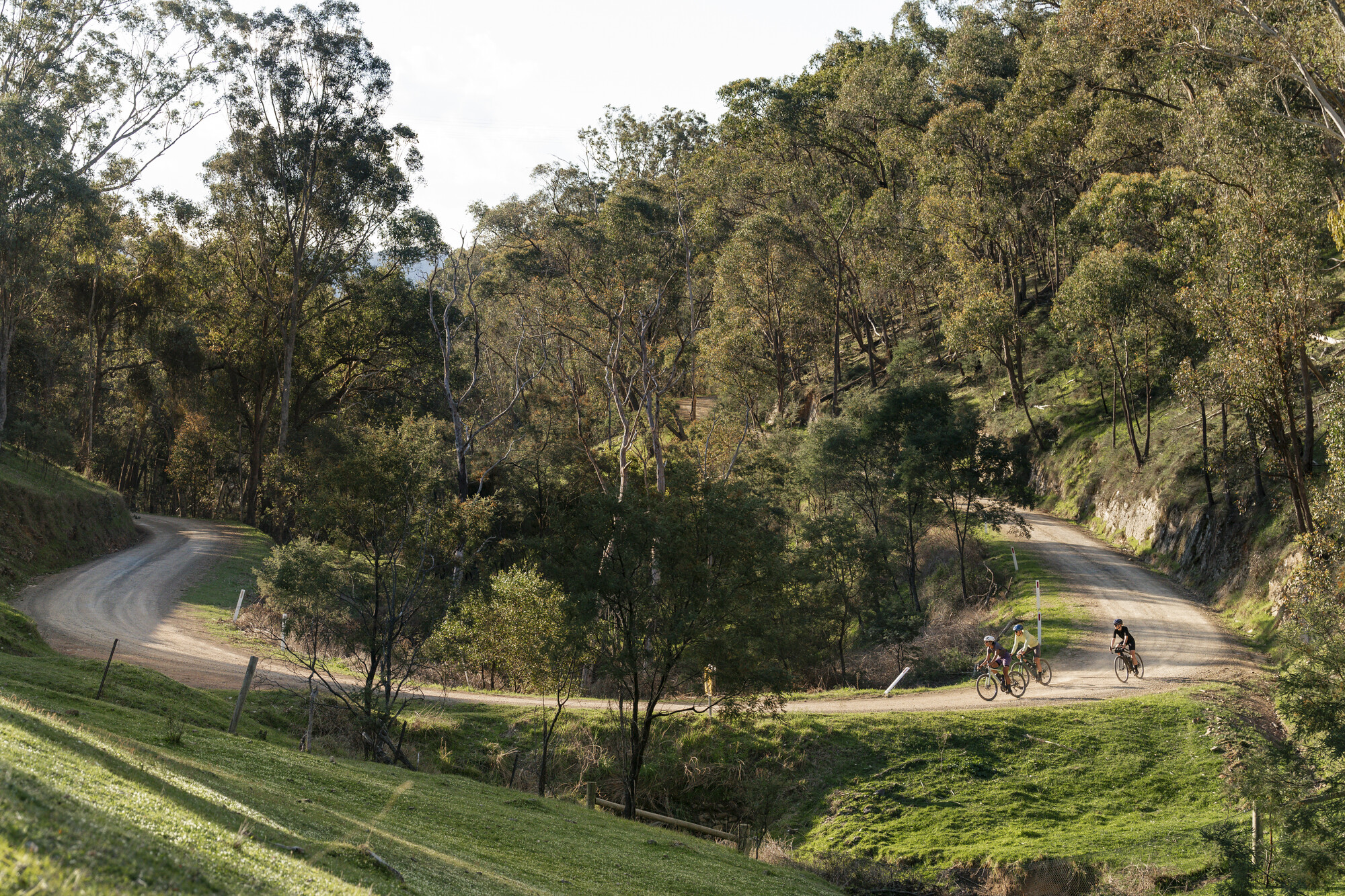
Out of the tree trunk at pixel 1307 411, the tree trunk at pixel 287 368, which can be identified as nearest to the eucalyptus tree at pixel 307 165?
the tree trunk at pixel 287 368

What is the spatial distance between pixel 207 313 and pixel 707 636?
4932cm

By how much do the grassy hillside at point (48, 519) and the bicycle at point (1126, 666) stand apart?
3692cm

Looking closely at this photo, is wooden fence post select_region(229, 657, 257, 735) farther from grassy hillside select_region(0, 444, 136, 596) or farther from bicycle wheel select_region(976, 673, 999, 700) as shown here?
bicycle wheel select_region(976, 673, 999, 700)

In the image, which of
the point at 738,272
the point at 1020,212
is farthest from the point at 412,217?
the point at 1020,212

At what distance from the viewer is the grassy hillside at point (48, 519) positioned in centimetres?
3425

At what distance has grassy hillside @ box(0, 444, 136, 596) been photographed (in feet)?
112

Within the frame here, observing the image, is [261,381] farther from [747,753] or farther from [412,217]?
[747,753]

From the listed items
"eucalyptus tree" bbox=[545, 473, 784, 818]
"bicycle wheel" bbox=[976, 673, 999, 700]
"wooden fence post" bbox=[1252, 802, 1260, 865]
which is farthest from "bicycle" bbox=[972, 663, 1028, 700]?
"wooden fence post" bbox=[1252, 802, 1260, 865]

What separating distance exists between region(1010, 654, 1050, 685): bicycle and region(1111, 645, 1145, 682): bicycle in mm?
2045

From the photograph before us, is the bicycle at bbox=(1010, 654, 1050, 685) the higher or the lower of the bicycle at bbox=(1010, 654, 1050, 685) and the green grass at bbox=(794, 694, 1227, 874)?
the higher

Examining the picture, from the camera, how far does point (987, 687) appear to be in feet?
90.6

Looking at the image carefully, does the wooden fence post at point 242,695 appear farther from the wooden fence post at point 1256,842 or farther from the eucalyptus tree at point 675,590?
the wooden fence post at point 1256,842

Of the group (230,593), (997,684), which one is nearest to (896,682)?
(997,684)

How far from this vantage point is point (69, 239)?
4806cm
